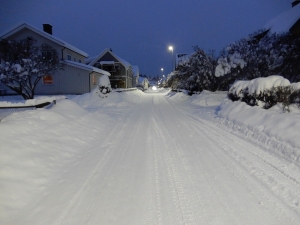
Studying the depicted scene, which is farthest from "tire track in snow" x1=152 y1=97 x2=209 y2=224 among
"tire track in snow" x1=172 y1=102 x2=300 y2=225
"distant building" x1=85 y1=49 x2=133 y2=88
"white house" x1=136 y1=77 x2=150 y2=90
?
"white house" x1=136 y1=77 x2=150 y2=90

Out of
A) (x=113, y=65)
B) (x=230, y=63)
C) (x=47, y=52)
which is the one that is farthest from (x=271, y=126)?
(x=113, y=65)

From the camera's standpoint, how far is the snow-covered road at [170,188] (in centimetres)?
322

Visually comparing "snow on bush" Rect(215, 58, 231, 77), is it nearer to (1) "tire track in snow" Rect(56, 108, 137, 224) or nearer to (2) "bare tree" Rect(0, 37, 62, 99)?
(1) "tire track in snow" Rect(56, 108, 137, 224)

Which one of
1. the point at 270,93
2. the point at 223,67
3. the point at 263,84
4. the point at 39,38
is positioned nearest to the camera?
the point at 270,93

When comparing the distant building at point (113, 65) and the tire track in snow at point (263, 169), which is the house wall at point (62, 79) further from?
the tire track in snow at point (263, 169)

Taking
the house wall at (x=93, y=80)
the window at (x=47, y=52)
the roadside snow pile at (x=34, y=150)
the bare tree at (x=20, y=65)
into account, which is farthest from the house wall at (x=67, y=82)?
the roadside snow pile at (x=34, y=150)

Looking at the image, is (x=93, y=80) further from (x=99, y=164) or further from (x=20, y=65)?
(x=99, y=164)

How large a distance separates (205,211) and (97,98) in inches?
679

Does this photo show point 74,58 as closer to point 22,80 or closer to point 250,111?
point 22,80

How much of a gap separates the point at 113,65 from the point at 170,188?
44404 mm

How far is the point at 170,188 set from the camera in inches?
159

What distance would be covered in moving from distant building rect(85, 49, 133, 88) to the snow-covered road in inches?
1627

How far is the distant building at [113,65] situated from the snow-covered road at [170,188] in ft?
136

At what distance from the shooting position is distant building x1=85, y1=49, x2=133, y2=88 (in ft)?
149
